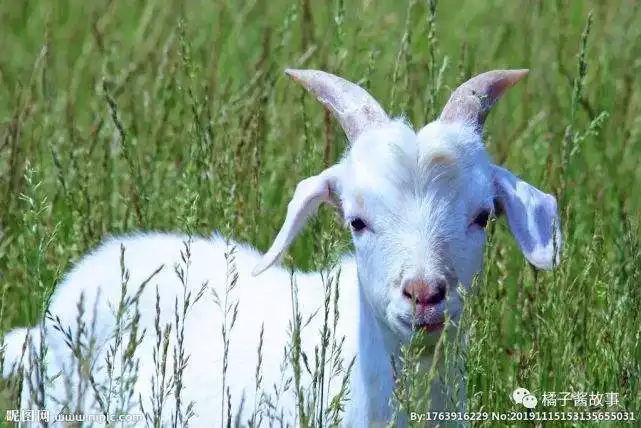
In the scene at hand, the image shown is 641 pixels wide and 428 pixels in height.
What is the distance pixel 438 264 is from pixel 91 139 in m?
2.60

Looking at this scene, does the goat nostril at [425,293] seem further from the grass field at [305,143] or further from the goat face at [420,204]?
the grass field at [305,143]

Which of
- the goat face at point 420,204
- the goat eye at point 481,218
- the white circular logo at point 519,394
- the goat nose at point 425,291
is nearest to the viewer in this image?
the goat nose at point 425,291

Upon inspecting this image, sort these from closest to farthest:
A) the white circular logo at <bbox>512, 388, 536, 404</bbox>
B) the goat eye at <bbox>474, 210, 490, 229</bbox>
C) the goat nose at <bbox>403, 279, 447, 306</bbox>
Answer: the goat nose at <bbox>403, 279, 447, 306</bbox> < the goat eye at <bbox>474, 210, 490, 229</bbox> < the white circular logo at <bbox>512, 388, 536, 404</bbox>

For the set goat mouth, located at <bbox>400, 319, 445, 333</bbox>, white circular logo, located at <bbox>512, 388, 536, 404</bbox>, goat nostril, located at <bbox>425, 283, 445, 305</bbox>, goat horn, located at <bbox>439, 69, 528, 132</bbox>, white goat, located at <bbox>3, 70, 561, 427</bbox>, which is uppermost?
goat horn, located at <bbox>439, 69, 528, 132</bbox>

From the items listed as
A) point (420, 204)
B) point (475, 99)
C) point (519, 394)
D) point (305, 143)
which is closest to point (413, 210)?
point (420, 204)

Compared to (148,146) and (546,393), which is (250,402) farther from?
(148,146)

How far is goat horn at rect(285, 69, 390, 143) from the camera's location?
4379mm

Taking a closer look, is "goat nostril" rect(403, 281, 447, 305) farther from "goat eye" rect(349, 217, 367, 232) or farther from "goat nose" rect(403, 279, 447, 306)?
"goat eye" rect(349, 217, 367, 232)

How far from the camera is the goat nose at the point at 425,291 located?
12.5 ft

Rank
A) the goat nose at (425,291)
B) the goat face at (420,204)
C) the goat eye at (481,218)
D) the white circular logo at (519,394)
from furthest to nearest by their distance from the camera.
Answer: the white circular logo at (519,394), the goat eye at (481,218), the goat face at (420,204), the goat nose at (425,291)

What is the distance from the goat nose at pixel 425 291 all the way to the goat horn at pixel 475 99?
2.37 ft

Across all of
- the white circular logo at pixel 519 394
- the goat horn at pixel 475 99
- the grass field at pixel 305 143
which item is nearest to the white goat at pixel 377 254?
the goat horn at pixel 475 99

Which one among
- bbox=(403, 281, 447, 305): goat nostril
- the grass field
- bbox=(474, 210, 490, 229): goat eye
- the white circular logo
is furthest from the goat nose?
the white circular logo

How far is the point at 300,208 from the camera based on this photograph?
14.1 ft
